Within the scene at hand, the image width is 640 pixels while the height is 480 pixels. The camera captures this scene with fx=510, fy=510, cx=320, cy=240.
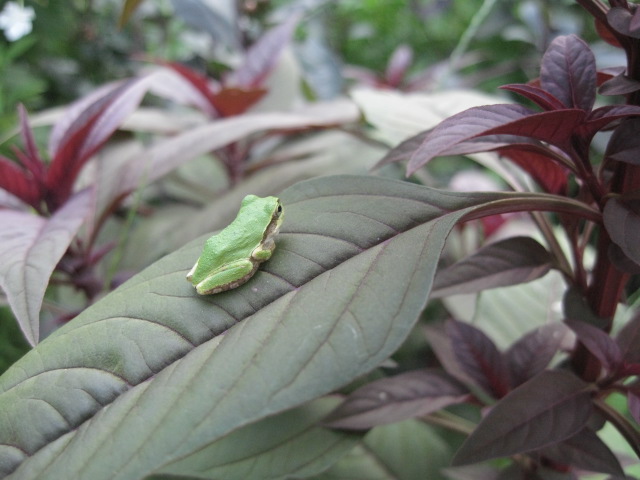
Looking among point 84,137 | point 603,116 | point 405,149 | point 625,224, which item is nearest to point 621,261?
point 625,224

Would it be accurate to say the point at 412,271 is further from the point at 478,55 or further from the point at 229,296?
the point at 478,55

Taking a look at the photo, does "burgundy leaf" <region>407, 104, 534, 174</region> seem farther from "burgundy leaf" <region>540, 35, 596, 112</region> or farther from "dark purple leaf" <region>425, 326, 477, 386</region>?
"dark purple leaf" <region>425, 326, 477, 386</region>

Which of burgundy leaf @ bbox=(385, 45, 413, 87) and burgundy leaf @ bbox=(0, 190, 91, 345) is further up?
burgundy leaf @ bbox=(385, 45, 413, 87)

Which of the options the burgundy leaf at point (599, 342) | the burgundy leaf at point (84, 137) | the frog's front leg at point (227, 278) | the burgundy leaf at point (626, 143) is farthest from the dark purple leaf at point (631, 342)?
the burgundy leaf at point (84, 137)

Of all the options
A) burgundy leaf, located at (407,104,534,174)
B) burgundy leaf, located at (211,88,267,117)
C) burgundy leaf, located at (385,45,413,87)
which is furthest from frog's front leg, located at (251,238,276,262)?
burgundy leaf, located at (385,45,413,87)

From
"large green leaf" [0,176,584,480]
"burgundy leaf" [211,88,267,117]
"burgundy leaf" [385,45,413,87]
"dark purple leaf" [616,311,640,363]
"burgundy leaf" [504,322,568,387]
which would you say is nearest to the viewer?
"large green leaf" [0,176,584,480]

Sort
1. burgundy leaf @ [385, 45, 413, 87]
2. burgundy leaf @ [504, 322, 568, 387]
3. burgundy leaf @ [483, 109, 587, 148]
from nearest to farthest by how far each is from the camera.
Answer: burgundy leaf @ [483, 109, 587, 148] → burgundy leaf @ [504, 322, 568, 387] → burgundy leaf @ [385, 45, 413, 87]
